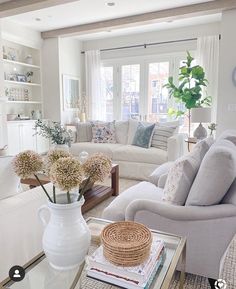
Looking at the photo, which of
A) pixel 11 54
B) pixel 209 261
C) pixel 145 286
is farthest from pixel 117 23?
pixel 145 286

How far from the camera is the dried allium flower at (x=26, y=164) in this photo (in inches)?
38.6

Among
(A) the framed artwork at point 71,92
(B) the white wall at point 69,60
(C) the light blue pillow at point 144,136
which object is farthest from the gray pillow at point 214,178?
(A) the framed artwork at point 71,92

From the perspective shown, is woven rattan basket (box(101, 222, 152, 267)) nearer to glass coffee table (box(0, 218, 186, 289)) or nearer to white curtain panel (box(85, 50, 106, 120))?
glass coffee table (box(0, 218, 186, 289))

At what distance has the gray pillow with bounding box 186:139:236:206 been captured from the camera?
151 centimetres

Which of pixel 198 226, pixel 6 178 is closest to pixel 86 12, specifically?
pixel 6 178

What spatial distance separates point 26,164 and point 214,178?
3.47 feet

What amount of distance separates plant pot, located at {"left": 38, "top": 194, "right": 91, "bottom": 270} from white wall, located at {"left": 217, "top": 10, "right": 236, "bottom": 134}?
3.91 metres

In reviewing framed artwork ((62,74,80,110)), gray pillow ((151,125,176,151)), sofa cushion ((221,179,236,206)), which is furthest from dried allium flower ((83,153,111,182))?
framed artwork ((62,74,80,110))

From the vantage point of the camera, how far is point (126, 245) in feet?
3.31

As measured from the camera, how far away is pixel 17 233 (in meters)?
1.46

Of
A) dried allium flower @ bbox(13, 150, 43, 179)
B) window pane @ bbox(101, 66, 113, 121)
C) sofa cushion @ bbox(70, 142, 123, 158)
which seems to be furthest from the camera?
window pane @ bbox(101, 66, 113, 121)

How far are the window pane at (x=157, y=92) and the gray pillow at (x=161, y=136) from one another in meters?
1.79

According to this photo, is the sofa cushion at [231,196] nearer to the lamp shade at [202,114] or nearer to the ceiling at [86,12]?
the lamp shade at [202,114]

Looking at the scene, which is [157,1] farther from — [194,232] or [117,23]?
[194,232]
